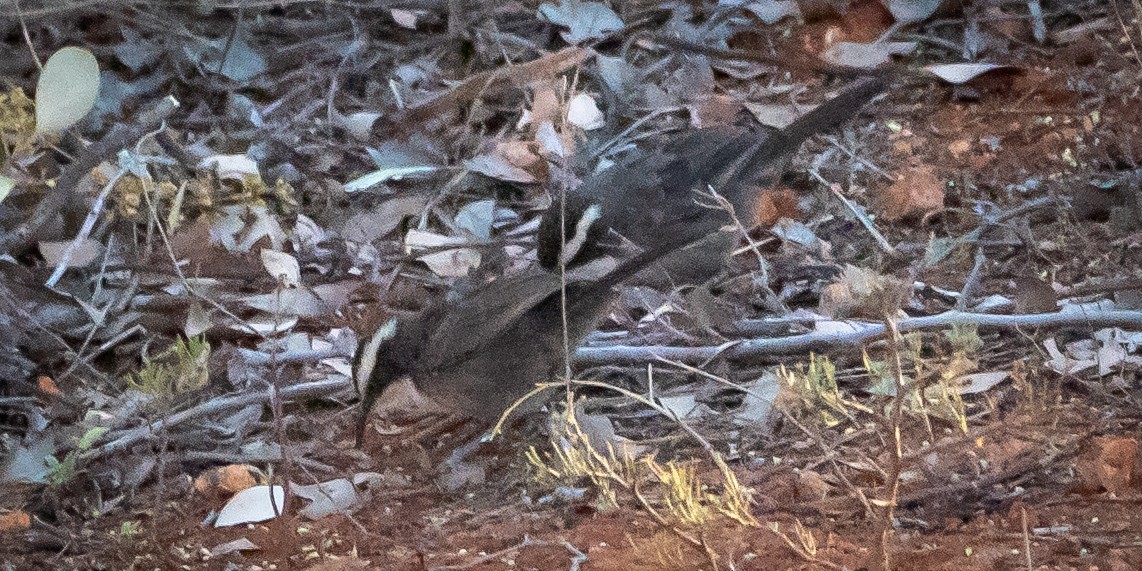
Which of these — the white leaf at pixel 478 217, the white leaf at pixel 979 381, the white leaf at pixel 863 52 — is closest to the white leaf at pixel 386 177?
the white leaf at pixel 478 217

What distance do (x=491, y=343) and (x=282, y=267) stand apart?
0.21 m

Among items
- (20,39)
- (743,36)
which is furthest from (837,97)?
(20,39)

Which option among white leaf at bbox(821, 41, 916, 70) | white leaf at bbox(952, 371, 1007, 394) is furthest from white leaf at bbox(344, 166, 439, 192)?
white leaf at bbox(952, 371, 1007, 394)

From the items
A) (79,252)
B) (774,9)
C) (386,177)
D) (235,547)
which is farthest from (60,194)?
(774,9)

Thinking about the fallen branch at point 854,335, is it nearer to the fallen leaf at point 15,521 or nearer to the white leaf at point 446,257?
the white leaf at point 446,257

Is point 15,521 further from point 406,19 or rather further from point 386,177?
point 406,19

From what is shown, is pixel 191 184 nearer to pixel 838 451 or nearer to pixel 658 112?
pixel 658 112

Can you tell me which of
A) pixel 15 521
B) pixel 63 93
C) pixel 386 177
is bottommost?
pixel 15 521

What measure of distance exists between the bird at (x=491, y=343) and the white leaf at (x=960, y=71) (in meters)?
0.34

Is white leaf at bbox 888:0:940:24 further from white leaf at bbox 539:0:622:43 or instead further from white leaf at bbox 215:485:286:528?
white leaf at bbox 215:485:286:528

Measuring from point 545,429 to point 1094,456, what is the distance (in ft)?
1.22

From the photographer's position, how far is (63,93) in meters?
0.99

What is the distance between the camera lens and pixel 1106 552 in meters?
0.67

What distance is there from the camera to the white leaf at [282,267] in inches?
38.8
